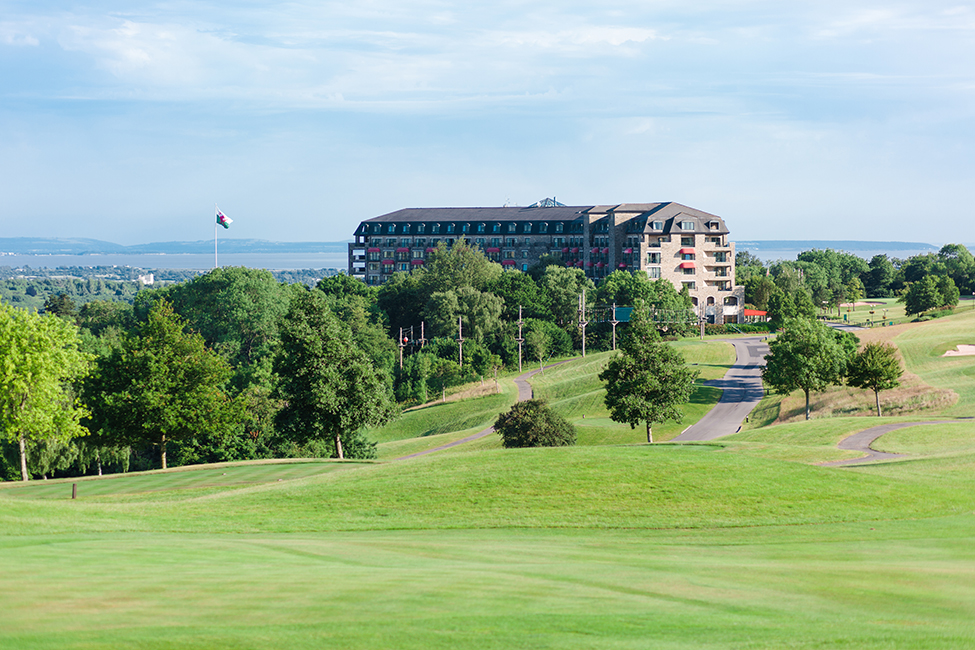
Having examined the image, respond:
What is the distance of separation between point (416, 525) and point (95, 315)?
485ft

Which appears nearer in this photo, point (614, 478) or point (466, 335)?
point (614, 478)

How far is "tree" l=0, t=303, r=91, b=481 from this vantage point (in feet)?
156

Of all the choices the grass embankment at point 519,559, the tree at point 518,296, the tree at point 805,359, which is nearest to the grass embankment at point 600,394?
the tree at point 805,359

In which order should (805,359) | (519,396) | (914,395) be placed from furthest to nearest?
(519,396), (914,395), (805,359)

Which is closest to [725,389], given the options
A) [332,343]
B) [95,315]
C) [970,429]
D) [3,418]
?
[970,429]

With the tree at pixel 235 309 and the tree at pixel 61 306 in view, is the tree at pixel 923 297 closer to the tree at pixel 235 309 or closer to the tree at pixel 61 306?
the tree at pixel 235 309

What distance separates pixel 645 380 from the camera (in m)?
61.6

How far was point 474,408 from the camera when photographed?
104500 mm

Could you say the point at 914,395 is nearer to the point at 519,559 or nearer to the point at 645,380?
the point at 645,380

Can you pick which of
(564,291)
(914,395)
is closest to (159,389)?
(914,395)

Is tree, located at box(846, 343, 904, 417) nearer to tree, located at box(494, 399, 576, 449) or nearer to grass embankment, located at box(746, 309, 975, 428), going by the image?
grass embankment, located at box(746, 309, 975, 428)

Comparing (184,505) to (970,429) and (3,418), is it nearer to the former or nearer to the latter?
(3,418)

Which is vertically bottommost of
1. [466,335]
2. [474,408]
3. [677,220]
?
[474,408]

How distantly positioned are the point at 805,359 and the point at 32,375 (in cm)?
6084
